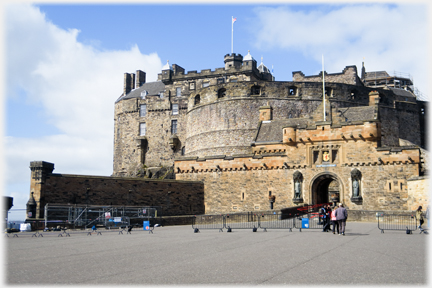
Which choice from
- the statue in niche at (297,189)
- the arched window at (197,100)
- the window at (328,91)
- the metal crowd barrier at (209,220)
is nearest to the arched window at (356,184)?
the statue in niche at (297,189)

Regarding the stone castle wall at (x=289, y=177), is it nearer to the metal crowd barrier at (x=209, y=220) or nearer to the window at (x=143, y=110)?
the metal crowd barrier at (x=209, y=220)

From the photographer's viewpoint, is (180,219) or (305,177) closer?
(180,219)

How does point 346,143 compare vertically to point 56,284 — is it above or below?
above

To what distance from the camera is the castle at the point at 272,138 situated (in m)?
28.0

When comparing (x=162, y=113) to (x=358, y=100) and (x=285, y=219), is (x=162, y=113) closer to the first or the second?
(x=358, y=100)

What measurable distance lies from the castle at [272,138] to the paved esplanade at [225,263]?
1335cm

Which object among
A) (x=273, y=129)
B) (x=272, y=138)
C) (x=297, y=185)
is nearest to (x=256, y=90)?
(x=273, y=129)

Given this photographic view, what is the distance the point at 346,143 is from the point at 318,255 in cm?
1995

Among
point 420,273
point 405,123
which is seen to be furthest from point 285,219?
point 405,123

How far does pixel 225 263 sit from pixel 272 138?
2608 cm

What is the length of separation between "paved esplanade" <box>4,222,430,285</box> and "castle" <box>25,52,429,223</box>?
13.3 m

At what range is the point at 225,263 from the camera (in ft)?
28.9

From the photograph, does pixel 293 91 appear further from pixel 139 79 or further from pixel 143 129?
pixel 139 79

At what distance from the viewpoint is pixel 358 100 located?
41844 mm
